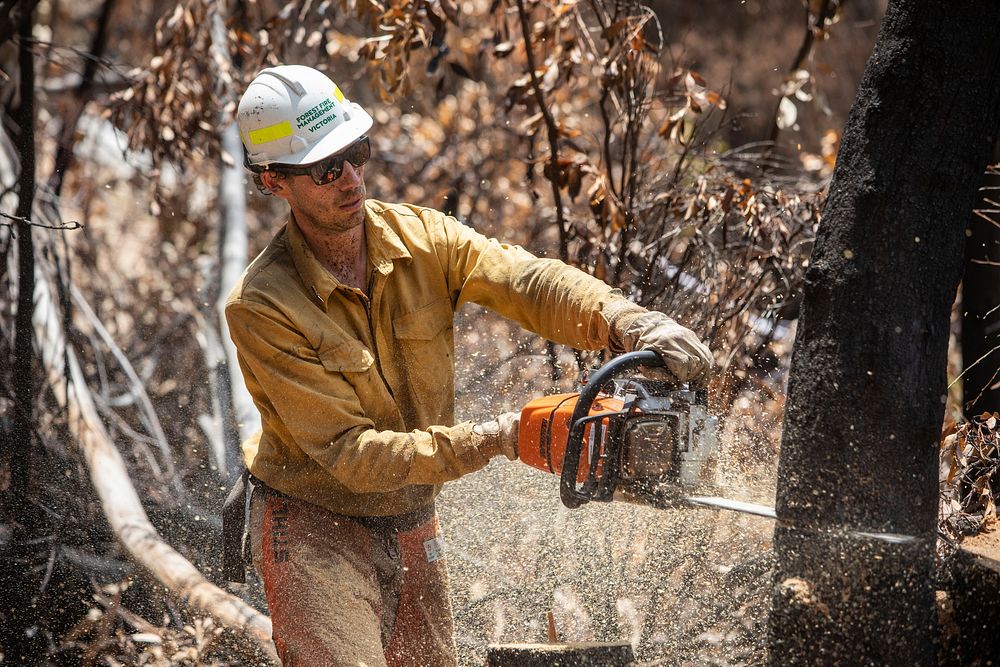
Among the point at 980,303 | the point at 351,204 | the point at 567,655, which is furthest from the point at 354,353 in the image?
the point at 980,303

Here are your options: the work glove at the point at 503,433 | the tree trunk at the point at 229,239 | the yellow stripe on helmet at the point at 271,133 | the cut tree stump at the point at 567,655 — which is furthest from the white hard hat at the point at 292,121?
the tree trunk at the point at 229,239

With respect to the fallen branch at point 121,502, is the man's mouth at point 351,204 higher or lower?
higher

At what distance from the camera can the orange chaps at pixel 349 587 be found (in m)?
2.89

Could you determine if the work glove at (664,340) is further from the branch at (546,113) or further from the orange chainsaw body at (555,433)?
the branch at (546,113)

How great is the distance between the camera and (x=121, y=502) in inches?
199

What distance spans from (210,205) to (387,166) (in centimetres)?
175

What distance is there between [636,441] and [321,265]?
45.6 inches

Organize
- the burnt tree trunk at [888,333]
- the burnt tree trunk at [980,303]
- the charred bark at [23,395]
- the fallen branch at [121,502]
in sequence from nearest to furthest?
the burnt tree trunk at [888,333] < the fallen branch at [121,502] < the burnt tree trunk at [980,303] < the charred bark at [23,395]

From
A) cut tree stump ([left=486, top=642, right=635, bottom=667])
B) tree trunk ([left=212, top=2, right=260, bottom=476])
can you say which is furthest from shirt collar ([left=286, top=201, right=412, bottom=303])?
tree trunk ([left=212, top=2, right=260, bottom=476])

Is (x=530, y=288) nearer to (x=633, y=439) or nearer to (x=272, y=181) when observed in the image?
(x=633, y=439)

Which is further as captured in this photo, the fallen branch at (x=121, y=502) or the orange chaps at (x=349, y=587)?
the fallen branch at (x=121, y=502)

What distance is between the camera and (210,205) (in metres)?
9.26

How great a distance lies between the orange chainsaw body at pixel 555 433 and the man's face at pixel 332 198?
855 millimetres

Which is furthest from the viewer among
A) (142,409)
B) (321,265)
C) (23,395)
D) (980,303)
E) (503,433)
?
(142,409)
